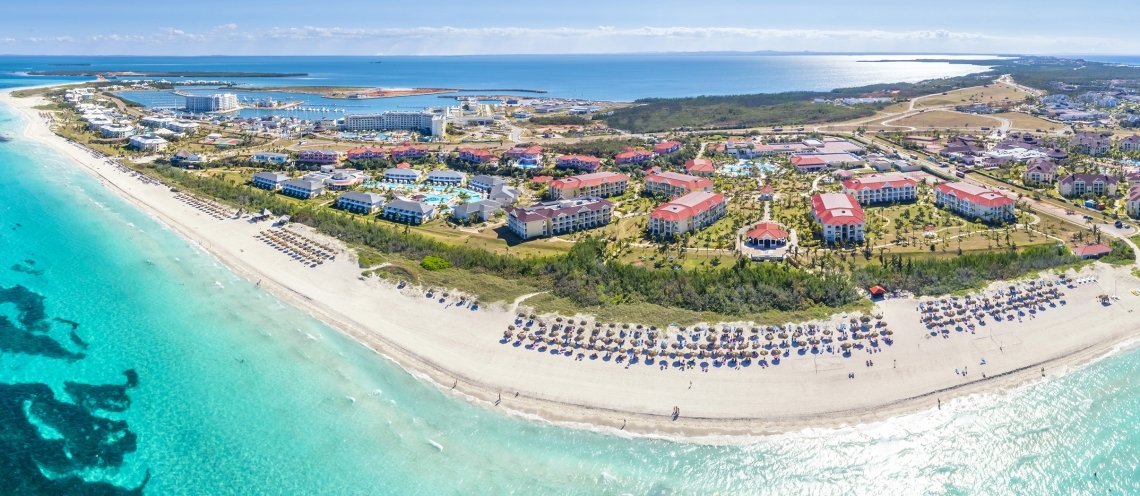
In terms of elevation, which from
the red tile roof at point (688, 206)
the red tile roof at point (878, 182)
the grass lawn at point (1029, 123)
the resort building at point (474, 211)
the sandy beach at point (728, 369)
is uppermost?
the grass lawn at point (1029, 123)

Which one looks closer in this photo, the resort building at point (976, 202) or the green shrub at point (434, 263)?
the green shrub at point (434, 263)

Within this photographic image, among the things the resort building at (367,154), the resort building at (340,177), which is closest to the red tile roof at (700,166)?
the resort building at (340,177)

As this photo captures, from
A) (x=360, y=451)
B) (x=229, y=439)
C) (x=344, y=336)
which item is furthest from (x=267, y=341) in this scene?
(x=360, y=451)

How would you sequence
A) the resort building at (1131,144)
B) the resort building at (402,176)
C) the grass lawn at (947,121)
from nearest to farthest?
the resort building at (402,176) → the resort building at (1131,144) → the grass lawn at (947,121)

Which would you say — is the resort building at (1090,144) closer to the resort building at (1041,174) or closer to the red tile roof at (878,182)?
the resort building at (1041,174)

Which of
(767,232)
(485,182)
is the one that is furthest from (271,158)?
(767,232)

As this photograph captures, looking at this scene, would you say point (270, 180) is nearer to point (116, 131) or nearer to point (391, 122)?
point (391, 122)

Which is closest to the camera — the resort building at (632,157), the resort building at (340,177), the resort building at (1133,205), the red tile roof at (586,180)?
the resort building at (1133,205)
